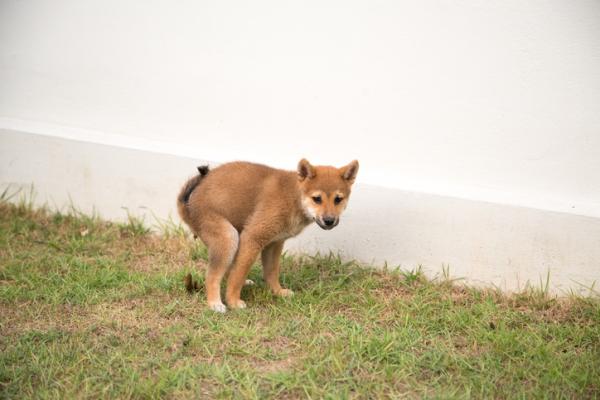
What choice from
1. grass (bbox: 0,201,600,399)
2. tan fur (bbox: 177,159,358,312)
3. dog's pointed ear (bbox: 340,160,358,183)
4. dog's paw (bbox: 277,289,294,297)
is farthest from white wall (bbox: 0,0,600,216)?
dog's paw (bbox: 277,289,294,297)

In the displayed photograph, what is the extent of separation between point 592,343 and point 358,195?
2.54 m

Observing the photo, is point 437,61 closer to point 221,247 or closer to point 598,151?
point 598,151

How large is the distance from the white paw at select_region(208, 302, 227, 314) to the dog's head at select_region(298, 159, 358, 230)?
1111 millimetres

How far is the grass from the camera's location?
467 centimetres

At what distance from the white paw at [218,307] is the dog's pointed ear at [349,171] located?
1.59 metres

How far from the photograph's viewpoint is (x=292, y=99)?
704 cm

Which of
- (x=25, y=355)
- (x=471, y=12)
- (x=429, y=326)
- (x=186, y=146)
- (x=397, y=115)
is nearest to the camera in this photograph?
(x=25, y=355)

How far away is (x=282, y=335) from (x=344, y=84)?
8.87 feet

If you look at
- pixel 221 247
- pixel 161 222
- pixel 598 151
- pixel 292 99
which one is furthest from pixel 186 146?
pixel 598 151

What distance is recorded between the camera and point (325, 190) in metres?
5.92

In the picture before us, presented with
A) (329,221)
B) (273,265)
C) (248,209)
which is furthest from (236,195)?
(329,221)

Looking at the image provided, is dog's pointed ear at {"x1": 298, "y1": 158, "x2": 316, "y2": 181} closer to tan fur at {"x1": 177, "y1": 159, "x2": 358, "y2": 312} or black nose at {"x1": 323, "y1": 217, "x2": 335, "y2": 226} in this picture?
tan fur at {"x1": 177, "y1": 159, "x2": 358, "y2": 312}

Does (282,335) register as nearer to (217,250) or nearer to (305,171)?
(217,250)

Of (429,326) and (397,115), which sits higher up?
(397,115)
